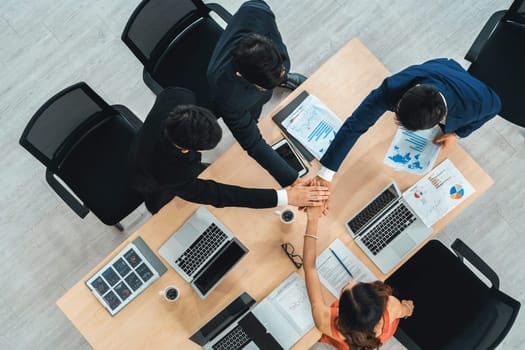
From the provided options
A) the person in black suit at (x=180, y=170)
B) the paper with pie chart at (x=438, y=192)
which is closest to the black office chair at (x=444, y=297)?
the paper with pie chart at (x=438, y=192)

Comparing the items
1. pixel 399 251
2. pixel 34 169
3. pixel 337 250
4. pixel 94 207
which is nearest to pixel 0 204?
pixel 34 169

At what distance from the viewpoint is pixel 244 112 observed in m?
2.19

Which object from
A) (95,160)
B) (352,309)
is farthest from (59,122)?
(352,309)

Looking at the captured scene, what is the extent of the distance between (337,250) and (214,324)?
2.22ft

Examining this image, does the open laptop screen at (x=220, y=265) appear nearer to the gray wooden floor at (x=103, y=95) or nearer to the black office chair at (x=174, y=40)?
the black office chair at (x=174, y=40)

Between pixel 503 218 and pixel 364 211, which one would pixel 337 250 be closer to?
pixel 364 211

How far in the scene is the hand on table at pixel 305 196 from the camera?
7.07 feet

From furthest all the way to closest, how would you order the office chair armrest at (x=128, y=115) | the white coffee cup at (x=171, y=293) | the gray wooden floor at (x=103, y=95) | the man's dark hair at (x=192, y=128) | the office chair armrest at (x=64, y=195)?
the gray wooden floor at (x=103, y=95) < the office chair armrest at (x=128, y=115) < the office chair armrest at (x=64, y=195) < the white coffee cup at (x=171, y=293) < the man's dark hair at (x=192, y=128)

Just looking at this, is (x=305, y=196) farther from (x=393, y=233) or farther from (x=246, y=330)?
(x=246, y=330)

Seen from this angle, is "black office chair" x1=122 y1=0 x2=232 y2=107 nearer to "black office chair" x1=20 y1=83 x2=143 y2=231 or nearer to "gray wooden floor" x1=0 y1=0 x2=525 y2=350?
"black office chair" x1=20 y1=83 x2=143 y2=231

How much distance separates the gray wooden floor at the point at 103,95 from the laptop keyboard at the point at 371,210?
1.05 m

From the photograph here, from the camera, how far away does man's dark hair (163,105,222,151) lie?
6.00ft

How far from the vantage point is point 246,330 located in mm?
2055

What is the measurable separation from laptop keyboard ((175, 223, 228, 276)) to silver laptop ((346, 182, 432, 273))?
0.69m
